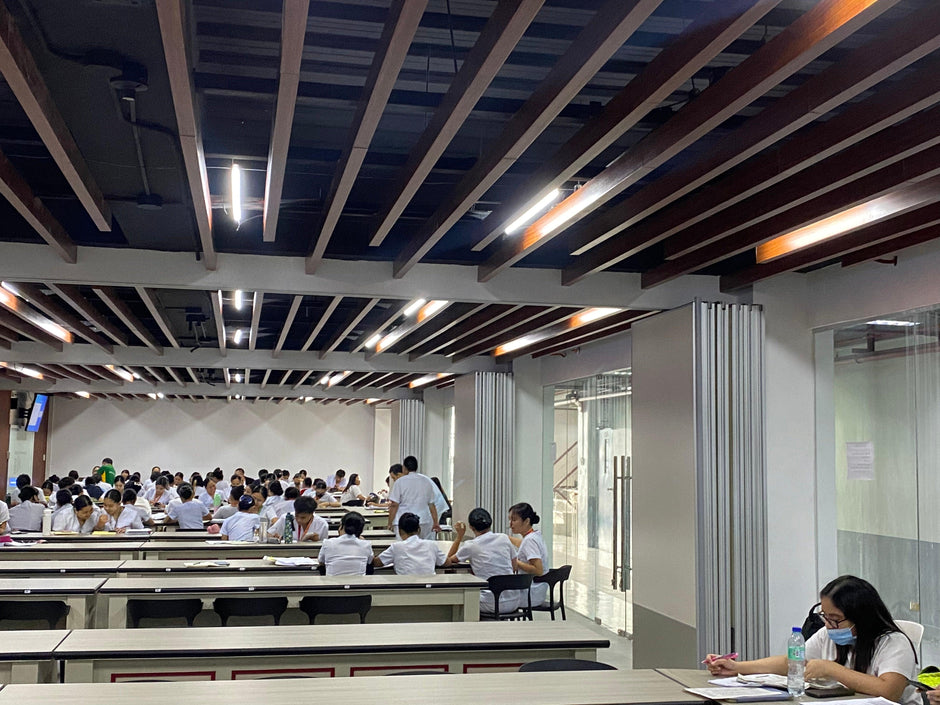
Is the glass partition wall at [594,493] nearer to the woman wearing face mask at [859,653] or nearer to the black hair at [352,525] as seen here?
the black hair at [352,525]

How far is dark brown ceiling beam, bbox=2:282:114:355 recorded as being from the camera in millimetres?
7594

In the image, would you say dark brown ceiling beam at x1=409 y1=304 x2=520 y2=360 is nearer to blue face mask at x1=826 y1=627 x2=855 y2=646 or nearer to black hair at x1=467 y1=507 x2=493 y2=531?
black hair at x1=467 y1=507 x2=493 y2=531

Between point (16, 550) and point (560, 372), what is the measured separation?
6414mm

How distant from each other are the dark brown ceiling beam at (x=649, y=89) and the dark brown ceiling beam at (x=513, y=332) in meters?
3.50

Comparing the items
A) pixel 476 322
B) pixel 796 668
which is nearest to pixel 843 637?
pixel 796 668

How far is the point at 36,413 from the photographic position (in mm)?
21406

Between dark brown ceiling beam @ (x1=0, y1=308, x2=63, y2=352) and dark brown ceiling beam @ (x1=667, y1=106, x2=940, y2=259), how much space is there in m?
6.75

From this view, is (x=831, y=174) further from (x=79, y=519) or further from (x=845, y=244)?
(x=79, y=519)

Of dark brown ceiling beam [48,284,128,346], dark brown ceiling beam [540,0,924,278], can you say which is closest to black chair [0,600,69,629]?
dark brown ceiling beam [48,284,128,346]

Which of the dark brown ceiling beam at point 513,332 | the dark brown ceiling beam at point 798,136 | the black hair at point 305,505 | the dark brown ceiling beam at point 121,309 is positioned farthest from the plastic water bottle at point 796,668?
the dark brown ceiling beam at point 121,309

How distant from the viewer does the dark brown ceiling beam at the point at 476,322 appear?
843 cm

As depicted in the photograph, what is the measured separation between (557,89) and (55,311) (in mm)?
6727

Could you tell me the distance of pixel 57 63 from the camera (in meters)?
4.49

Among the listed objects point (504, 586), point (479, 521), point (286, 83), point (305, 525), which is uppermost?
point (286, 83)
